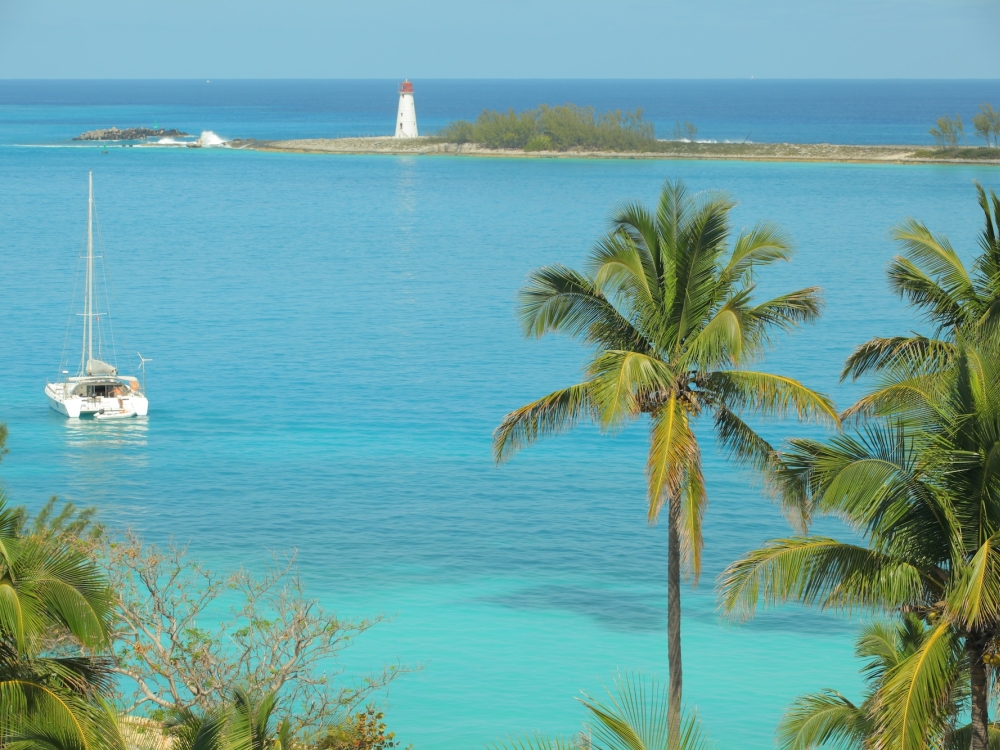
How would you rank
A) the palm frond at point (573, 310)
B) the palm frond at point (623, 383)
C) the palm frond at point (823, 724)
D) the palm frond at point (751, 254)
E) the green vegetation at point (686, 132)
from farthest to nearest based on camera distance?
1. the green vegetation at point (686, 132)
2. the palm frond at point (573, 310)
3. the palm frond at point (751, 254)
4. the palm frond at point (623, 383)
5. the palm frond at point (823, 724)

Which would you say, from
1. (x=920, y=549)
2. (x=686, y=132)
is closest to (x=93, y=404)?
(x=920, y=549)

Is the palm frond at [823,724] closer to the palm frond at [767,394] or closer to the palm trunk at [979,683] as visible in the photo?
the palm trunk at [979,683]

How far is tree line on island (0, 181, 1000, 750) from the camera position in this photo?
31.4ft

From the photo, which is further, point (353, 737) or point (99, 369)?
point (99, 369)

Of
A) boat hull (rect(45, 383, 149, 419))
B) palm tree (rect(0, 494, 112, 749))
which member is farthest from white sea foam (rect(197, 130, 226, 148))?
palm tree (rect(0, 494, 112, 749))

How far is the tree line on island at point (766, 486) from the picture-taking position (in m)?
9.59

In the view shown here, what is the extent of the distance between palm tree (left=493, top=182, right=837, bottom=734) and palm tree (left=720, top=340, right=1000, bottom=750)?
8.41 feet

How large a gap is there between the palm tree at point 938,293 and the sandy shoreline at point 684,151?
125773mm

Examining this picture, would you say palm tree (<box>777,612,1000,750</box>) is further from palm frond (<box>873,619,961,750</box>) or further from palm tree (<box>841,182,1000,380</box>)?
palm tree (<box>841,182,1000,380</box>)

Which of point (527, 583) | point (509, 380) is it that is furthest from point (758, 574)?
point (509, 380)

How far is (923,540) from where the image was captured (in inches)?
416

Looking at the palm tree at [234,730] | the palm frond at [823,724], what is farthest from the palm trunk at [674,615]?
the palm tree at [234,730]

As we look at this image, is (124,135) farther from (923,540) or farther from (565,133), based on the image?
(923,540)

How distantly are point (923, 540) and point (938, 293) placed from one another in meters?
5.43
